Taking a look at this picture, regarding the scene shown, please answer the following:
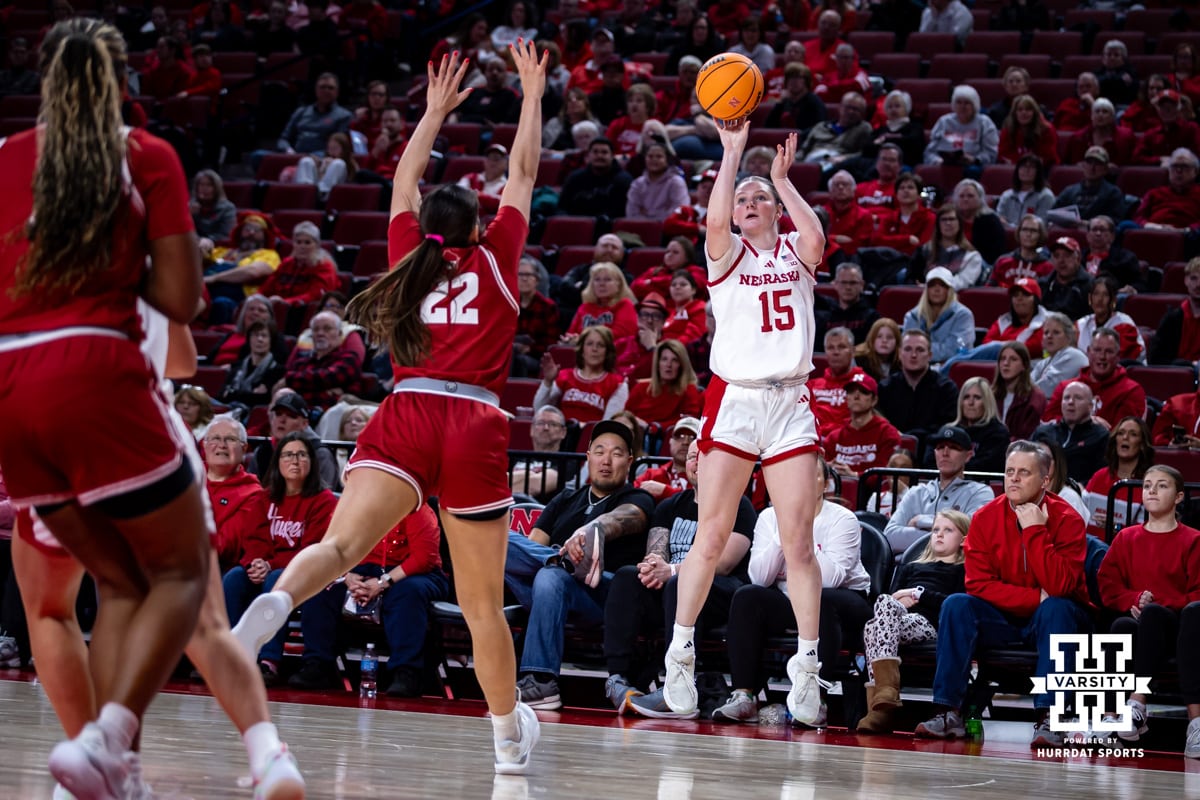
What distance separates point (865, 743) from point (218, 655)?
379 cm

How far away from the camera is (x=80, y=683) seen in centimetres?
347

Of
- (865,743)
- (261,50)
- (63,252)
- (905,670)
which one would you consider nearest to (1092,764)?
(865,743)

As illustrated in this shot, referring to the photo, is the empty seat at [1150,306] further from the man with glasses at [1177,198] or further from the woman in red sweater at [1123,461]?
the woman in red sweater at [1123,461]

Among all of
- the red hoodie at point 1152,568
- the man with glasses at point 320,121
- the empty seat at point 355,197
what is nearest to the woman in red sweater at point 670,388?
the red hoodie at point 1152,568

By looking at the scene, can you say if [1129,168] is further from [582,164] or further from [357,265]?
[357,265]

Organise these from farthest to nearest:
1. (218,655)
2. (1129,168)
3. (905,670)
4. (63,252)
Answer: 1. (1129,168)
2. (905,670)
3. (218,655)
4. (63,252)

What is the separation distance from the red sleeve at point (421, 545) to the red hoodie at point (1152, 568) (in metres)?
3.44

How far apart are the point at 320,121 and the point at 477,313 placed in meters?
12.1

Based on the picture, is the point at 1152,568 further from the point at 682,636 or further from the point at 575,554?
the point at 575,554

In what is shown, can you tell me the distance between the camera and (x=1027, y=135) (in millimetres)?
13070

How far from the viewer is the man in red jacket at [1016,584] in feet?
22.9

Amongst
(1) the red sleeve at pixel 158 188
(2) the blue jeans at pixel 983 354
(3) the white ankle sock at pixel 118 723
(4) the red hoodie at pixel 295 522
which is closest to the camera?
(3) the white ankle sock at pixel 118 723

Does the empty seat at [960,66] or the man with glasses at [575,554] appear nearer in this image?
the man with glasses at [575,554]

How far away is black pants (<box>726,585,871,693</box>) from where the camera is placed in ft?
23.8
